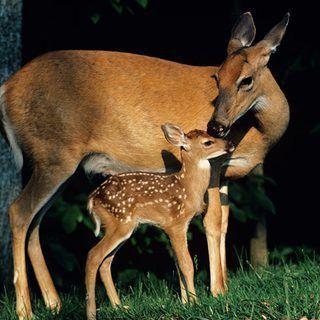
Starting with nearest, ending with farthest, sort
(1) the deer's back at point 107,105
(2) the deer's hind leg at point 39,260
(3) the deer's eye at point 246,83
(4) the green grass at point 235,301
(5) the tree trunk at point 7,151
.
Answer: (4) the green grass at point 235,301, (3) the deer's eye at point 246,83, (1) the deer's back at point 107,105, (2) the deer's hind leg at point 39,260, (5) the tree trunk at point 7,151

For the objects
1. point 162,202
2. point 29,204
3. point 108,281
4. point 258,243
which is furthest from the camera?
point 258,243

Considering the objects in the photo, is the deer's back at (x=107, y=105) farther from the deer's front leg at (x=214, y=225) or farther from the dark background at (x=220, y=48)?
the dark background at (x=220, y=48)

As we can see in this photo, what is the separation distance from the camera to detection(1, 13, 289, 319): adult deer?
785cm

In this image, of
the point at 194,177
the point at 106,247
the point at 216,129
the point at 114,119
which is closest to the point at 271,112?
the point at 216,129

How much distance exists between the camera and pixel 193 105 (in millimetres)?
7973

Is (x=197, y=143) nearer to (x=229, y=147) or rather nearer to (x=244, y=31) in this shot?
(x=229, y=147)

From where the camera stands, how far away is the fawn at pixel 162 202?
23.0 ft

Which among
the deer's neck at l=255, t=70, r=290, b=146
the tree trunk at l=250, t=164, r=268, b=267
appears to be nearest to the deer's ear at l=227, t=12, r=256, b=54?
the deer's neck at l=255, t=70, r=290, b=146

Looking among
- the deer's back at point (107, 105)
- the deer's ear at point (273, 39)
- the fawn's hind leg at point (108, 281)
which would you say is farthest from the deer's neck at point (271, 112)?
the fawn's hind leg at point (108, 281)

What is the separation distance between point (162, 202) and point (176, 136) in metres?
0.57

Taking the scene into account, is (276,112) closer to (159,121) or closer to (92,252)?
(159,121)

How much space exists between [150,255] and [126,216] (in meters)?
4.66

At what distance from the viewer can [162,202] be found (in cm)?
711

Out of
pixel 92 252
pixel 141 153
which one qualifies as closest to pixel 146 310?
pixel 92 252
